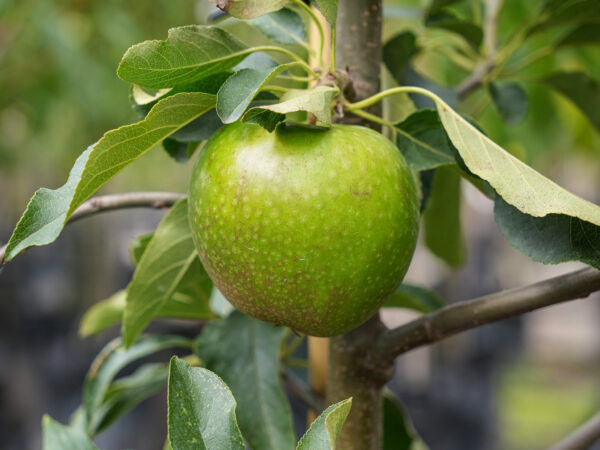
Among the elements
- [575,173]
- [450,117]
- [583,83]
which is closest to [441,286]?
[583,83]

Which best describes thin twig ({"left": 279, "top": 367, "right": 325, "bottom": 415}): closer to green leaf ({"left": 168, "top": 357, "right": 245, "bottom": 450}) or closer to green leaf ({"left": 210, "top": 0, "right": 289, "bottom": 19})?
green leaf ({"left": 168, "top": 357, "right": 245, "bottom": 450})

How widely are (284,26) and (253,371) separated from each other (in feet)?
0.90

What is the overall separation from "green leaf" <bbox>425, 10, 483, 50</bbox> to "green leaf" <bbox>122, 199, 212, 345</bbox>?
0.35m

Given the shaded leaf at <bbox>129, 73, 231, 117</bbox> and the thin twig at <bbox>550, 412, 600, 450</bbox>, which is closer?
the shaded leaf at <bbox>129, 73, 231, 117</bbox>

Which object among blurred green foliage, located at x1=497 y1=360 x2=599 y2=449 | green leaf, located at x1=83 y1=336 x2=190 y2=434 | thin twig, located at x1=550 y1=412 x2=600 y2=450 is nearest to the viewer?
thin twig, located at x1=550 y1=412 x2=600 y2=450

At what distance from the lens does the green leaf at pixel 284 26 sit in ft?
1.44

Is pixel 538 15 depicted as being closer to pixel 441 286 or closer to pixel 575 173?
pixel 441 286

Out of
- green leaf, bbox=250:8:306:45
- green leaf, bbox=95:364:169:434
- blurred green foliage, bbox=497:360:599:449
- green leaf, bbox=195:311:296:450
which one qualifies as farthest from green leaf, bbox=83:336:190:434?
blurred green foliage, bbox=497:360:599:449

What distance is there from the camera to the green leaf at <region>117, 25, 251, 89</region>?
32cm

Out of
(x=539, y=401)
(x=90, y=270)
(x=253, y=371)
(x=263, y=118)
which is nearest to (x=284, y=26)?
(x=263, y=118)

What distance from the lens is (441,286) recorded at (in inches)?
113

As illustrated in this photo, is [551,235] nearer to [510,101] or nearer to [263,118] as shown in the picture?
[263,118]

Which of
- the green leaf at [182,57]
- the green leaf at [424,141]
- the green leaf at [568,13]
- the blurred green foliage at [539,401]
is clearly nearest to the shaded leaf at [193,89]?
the green leaf at [182,57]

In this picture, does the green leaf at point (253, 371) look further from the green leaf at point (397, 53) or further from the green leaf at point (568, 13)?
the green leaf at point (568, 13)
